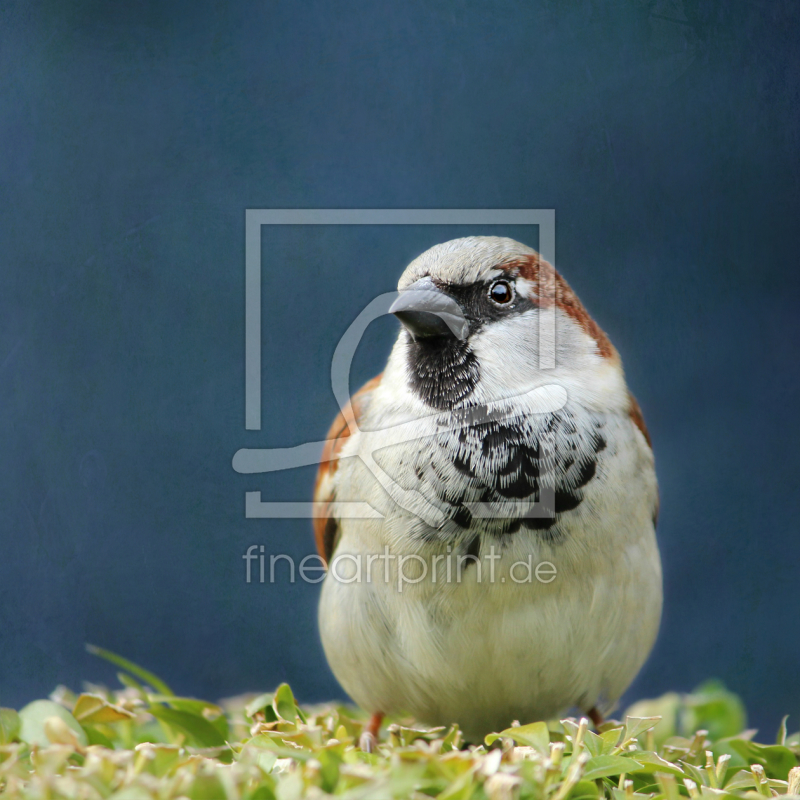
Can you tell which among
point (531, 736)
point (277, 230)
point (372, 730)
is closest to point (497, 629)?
point (531, 736)

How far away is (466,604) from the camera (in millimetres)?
977

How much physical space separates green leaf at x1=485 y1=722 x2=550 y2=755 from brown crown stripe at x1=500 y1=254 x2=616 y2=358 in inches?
18.6

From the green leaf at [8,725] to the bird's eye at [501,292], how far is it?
0.73 m

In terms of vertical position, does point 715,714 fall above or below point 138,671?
below

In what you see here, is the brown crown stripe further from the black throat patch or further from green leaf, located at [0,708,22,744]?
green leaf, located at [0,708,22,744]

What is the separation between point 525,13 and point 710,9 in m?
0.26

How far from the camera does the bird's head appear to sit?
1.03 metres

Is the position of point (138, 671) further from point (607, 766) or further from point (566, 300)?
A: point (566, 300)

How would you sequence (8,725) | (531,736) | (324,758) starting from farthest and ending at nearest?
1. (8,725)
2. (531,736)
3. (324,758)

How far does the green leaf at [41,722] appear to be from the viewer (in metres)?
0.94

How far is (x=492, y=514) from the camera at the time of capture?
0.96 meters

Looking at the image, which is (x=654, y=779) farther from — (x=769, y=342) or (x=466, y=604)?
(x=769, y=342)

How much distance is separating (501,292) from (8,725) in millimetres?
752

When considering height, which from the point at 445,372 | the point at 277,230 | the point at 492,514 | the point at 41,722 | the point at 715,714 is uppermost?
the point at 277,230
